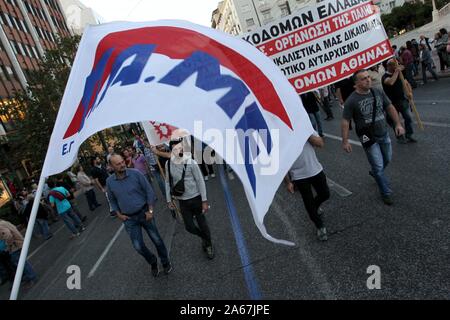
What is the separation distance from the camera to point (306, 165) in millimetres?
4180

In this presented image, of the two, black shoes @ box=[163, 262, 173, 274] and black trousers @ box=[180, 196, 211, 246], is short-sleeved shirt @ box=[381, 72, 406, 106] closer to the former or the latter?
black trousers @ box=[180, 196, 211, 246]

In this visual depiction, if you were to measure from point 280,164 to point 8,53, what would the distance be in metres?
44.2

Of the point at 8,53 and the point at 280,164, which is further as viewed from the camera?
the point at 8,53

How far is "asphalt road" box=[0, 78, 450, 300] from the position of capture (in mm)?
3434

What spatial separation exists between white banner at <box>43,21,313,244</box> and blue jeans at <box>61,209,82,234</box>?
8.30 meters

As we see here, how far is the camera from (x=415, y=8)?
4362 centimetres

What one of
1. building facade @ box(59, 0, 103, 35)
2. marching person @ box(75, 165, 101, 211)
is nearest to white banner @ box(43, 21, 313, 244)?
marching person @ box(75, 165, 101, 211)

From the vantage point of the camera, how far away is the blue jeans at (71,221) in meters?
9.69

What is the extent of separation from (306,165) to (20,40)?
155 feet

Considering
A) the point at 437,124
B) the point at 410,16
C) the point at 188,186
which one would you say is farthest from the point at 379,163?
the point at 410,16

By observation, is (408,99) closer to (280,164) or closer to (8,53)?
(280,164)

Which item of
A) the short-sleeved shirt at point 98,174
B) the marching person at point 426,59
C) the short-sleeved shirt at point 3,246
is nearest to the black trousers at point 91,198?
the short-sleeved shirt at point 98,174

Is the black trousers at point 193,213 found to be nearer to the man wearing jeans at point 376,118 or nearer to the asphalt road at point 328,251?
the asphalt road at point 328,251
